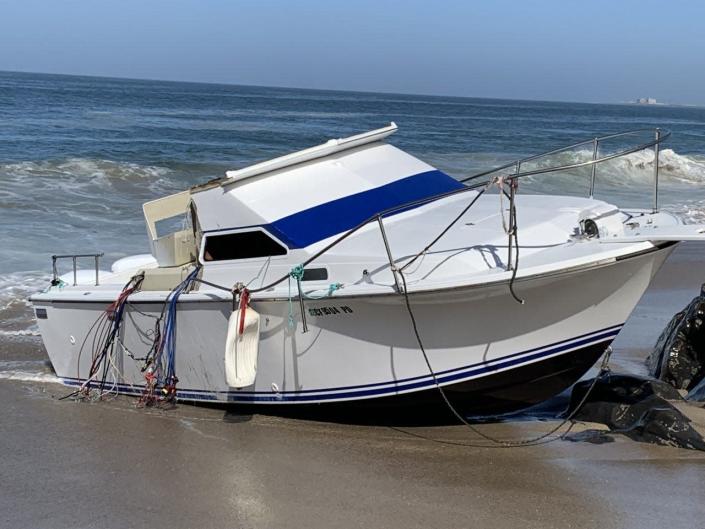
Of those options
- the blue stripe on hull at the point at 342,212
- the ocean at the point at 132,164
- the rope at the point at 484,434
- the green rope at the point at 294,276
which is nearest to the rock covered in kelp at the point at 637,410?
the rope at the point at 484,434

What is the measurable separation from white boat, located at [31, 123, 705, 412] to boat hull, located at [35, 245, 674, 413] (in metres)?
0.01

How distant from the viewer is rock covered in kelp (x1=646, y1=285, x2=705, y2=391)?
7586 millimetres

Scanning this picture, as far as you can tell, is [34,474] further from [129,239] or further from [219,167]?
[219,167]

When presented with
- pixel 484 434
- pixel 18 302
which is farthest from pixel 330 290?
pixel 18 302

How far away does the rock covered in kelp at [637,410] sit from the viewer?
6250 millimetres

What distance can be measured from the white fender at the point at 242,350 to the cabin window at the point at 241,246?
59 cm

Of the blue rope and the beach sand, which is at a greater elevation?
the blue rope

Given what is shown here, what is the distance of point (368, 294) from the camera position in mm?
6102

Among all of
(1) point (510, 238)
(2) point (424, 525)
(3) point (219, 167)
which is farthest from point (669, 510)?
(3) point (219, 167)

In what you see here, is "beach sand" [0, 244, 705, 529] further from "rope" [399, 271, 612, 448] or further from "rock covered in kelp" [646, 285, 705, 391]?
"rock covered in kelp" [646, 285, 705, 391]

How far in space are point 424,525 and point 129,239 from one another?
10.8 meters

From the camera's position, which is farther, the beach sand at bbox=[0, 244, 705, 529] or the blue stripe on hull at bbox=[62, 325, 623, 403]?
the blue stripe on hull at bbox=[62, 325, 623, 403]

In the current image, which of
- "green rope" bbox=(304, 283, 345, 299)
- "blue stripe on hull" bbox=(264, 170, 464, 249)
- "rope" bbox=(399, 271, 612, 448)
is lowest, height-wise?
"rope" bbox=(399, 271, 612, 448)

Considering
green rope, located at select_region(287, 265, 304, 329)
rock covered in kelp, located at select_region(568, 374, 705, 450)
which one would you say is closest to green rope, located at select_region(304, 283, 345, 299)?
green rope, located at select_region(287, 265, 304, 329)
